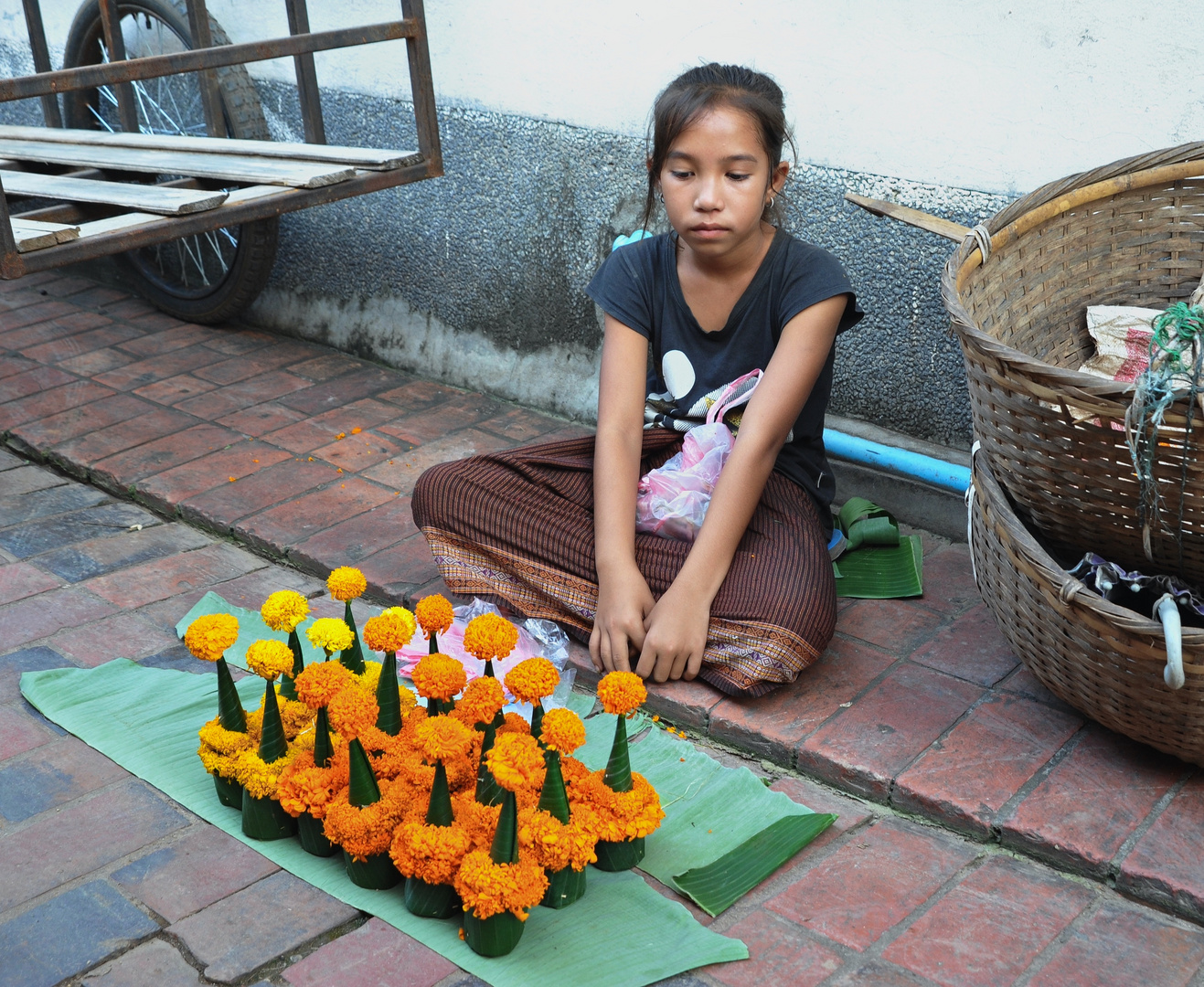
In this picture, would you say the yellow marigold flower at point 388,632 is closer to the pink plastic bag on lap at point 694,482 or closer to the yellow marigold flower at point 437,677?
the yellow marigold flower at point 437,677

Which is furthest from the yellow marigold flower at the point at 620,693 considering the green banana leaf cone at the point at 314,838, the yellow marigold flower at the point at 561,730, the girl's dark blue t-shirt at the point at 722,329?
the girl's dark blue t-shirt at the point at 722,329

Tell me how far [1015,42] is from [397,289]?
1998 mm

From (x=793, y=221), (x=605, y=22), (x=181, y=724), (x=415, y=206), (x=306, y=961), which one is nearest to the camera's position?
(x=306, y=961)

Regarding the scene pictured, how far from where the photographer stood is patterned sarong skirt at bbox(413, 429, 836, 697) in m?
2.09

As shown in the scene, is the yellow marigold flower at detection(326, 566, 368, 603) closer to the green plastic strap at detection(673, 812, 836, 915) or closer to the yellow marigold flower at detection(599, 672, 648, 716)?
the yellow marigold flower at detection(599, 672, 648, 716)

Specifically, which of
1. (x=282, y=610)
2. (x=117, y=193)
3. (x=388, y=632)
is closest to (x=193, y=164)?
(x=117, y=193)

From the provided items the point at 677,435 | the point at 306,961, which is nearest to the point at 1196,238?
the point at 677,435

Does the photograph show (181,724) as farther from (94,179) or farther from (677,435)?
(94,179)

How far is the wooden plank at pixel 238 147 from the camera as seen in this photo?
9.95 feet

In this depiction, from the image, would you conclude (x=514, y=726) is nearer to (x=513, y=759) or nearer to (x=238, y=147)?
(x=513, y=759)

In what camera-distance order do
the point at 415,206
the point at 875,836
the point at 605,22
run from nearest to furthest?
the point at 875,836
the point at 605,22
the point at 415,206

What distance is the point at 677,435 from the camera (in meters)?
2.47

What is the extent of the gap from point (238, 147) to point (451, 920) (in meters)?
2.41

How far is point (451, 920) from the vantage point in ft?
5.26
